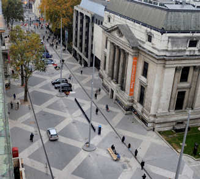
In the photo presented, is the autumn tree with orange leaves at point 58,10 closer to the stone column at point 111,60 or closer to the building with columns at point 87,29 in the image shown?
the building with columns at point 87,29

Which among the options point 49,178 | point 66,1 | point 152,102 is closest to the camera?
point 49,178

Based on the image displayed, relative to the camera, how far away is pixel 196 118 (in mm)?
46969

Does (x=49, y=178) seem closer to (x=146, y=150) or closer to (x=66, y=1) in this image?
(x=146, y=150)

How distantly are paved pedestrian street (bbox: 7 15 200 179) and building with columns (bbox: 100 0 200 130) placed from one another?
3.97 meters

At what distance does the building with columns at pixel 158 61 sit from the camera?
40688 millimetres

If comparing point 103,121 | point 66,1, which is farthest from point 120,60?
point 66,1

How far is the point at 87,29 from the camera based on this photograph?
74688mm

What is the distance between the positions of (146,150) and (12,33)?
31461mm

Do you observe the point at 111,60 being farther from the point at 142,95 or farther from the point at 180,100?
the point at 180,100

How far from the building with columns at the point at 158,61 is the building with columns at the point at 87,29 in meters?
13.9

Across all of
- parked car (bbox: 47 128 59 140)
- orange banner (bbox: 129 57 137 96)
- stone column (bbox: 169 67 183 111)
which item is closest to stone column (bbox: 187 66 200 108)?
stone column (bbox: 169 67 183 111)

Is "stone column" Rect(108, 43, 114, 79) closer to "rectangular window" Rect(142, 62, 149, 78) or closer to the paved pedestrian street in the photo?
the paved pedestrian street

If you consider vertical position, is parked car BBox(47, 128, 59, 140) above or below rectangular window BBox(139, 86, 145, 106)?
below

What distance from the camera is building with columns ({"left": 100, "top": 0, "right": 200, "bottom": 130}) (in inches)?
1602
